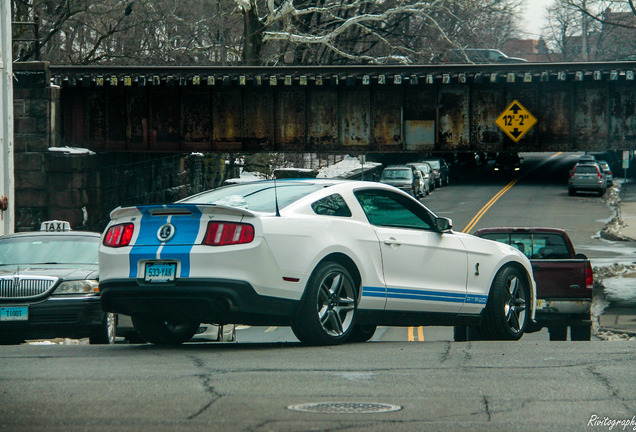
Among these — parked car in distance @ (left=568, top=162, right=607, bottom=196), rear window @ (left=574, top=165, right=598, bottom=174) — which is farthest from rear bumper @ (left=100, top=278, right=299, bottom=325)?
rear window @ (left=574, top=165, right=598, bottom=174)

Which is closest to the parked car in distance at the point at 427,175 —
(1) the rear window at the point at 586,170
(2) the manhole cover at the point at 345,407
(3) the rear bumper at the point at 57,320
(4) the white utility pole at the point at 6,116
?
(1) the rear window at the point at 586,170

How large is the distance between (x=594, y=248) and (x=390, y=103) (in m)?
11.0

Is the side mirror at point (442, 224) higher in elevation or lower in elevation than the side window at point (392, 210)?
lower

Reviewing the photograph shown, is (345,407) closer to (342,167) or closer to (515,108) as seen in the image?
(515,108)

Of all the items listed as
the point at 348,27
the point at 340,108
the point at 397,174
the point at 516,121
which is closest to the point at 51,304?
the point at 340,108

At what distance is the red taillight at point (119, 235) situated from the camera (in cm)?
816

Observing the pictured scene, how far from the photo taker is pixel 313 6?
44.8 meters

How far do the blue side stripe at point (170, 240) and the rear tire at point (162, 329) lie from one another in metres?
1.23

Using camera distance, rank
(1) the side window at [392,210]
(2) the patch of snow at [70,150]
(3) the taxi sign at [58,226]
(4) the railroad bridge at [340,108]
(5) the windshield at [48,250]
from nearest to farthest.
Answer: (1) the side window at [392,210] < (5) the windshield at [48,250] < (3) the taxi sign at [58,226] < (4) the railroad bridge at [340,108] < (2) the patch of snow at [70,150]

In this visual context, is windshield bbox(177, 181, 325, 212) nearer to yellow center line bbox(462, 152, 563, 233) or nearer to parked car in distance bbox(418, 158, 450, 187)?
yellow center line bbox(462, 152, 563, 233)

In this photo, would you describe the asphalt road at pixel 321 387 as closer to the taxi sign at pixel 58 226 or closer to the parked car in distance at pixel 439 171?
the taxi sign at pixel 58 226

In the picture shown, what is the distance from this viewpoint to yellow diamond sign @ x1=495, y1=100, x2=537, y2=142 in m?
26.8

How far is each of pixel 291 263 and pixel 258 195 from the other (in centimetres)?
85

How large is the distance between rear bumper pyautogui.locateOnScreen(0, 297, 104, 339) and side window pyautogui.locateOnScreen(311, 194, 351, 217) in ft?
12.7
